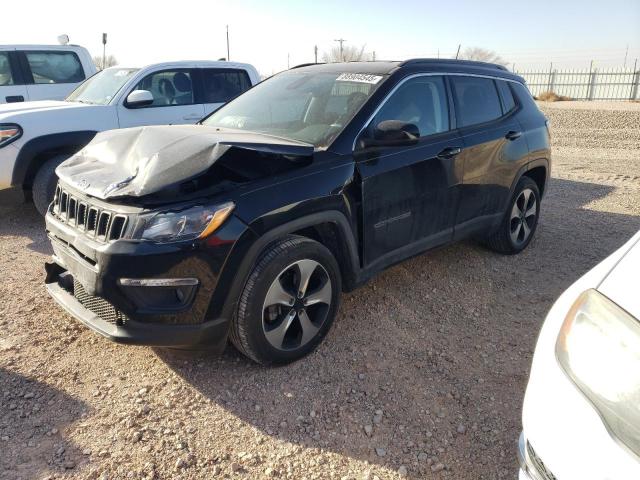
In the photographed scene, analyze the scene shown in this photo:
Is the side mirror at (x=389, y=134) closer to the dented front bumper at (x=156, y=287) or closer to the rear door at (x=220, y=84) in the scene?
the dented front bumper at (x=156, y=287)

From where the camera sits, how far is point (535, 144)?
4.93 metres

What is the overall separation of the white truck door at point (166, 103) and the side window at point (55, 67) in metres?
2.98

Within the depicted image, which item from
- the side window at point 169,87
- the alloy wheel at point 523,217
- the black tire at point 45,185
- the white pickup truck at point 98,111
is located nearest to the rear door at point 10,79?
the white pickup truck at point 98,111

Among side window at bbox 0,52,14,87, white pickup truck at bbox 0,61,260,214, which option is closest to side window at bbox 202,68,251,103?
white pickup truck at bbox 0,61,260,214

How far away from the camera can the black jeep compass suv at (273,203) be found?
8.55 feet

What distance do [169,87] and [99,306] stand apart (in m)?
4.78

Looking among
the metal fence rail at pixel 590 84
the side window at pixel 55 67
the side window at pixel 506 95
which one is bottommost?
the metal fence rail at pixel 590 84

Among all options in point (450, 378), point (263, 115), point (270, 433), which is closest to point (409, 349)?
point (450, 378)

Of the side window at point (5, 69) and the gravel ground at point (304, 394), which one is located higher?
the side window at point (5, 69)

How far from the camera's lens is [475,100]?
4.34 meters

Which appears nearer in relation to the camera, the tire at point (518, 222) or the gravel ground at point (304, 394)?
the gravel ground at point (304, 394)

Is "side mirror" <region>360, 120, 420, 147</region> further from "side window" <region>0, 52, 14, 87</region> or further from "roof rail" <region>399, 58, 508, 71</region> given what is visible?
"side window" <region>0, 52, 14, 87</region>

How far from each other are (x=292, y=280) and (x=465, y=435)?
1.25 metres

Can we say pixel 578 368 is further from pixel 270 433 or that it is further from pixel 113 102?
pixel 113 102
